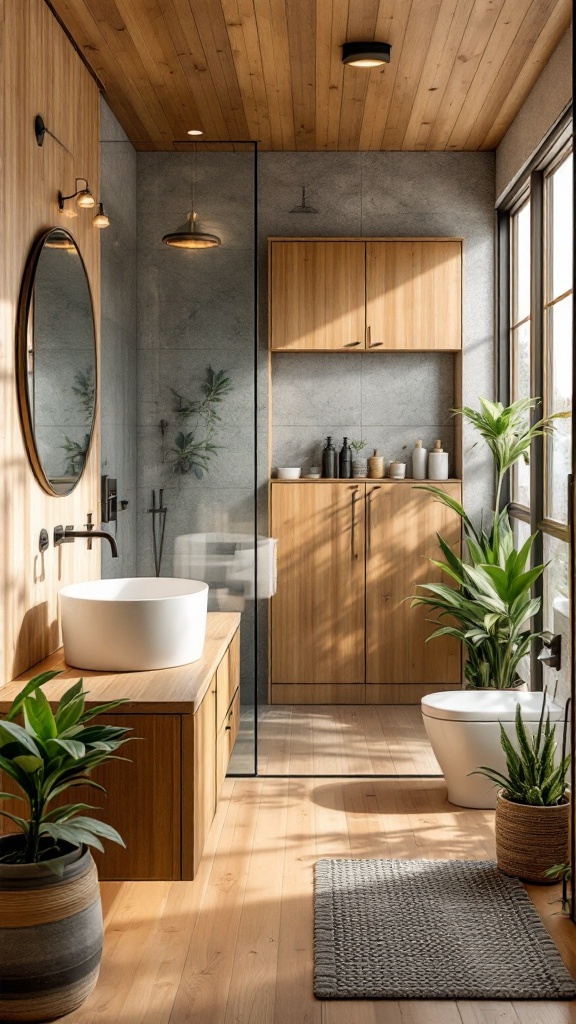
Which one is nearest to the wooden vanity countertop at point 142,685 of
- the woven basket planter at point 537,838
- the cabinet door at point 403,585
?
the woven basket planter at point 537,838

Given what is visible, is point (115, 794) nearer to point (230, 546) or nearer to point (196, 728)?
point (196, 728)

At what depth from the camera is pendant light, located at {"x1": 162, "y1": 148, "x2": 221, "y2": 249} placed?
376cm

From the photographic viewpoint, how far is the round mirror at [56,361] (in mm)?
3100

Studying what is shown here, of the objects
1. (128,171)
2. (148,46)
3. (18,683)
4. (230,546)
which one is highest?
(148,46)

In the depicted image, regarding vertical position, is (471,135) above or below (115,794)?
above

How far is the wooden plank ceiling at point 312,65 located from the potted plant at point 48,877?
234 cm

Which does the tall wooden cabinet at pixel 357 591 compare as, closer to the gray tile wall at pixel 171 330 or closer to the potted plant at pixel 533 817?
the gray tile wall at pixel 171 330

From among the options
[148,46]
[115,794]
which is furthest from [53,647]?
[148,46]

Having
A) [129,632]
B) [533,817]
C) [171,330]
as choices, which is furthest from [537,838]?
[171,330]

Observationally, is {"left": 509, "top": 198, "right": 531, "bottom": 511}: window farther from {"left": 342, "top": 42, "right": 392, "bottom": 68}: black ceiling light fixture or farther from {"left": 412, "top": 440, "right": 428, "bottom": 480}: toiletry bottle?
{"left": 342, "top": 42, "right": 392, "bottom": 68}: black ceiling light fixture

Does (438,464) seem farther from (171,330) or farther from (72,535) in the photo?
(72,535)

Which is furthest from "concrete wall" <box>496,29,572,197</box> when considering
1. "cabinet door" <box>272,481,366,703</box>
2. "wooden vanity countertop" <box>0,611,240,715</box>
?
"wooden vanity countertop" <box>0,611,240,715</box>

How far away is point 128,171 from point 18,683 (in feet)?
6.43

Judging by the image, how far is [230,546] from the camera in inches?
152
